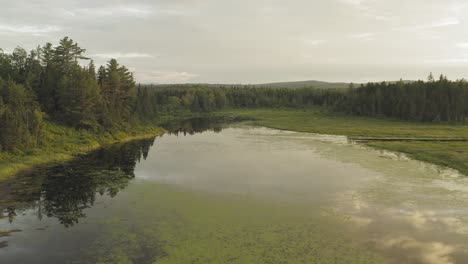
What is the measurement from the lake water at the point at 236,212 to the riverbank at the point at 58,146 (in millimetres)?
2495

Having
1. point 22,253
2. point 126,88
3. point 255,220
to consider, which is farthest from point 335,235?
point 126,88

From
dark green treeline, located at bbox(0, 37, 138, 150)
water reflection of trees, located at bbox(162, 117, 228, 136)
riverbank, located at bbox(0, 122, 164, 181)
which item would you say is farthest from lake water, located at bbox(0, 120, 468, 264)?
water reflection of trees, located at bbox(162, 117, 228, 136)

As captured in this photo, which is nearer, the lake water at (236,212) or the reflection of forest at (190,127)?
the lake water at (236,212)

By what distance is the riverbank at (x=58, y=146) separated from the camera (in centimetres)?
4084

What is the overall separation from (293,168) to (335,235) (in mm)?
20989

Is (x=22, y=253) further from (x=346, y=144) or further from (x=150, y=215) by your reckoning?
(x=346, y=144)

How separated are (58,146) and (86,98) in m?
15.5

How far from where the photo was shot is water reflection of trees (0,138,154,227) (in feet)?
93.0

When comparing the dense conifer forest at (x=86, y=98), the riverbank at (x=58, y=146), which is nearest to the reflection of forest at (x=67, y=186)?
the riverbank at (x=58, y=146)

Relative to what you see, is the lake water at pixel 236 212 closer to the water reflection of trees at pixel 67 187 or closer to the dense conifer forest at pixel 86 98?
the water reflection of trees at pixel 67 187

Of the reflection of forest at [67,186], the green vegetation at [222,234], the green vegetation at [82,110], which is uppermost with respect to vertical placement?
the green vegetation at [82,110]

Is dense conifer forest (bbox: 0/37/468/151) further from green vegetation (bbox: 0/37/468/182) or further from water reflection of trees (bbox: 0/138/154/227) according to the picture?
water reflection of trees (bbox: 0/138/154/227)

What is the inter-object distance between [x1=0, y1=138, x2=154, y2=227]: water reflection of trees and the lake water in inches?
3.6

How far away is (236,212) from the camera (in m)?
28.1
